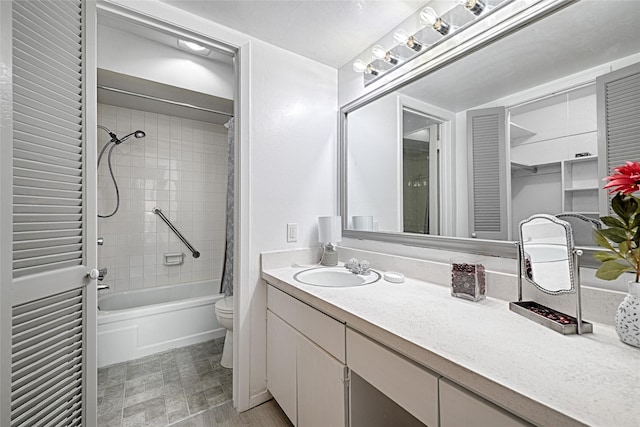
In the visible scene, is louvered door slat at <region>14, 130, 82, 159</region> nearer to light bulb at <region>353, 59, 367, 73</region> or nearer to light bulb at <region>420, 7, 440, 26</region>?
light bulb at <region>353, 59, 367, 73</region>

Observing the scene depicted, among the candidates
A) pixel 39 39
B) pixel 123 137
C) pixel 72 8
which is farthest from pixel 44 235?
pixel 123 137

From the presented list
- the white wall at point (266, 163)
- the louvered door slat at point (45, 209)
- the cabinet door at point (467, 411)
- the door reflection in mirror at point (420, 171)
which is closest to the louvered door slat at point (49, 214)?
the louvered door slat at point (45, 209)

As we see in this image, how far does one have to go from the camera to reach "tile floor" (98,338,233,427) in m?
1.52

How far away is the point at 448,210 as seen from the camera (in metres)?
1.36

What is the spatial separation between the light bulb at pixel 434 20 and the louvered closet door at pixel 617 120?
0.67 m

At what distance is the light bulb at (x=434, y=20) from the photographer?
1.29 meters

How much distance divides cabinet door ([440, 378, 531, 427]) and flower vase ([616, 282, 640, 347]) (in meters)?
0.43

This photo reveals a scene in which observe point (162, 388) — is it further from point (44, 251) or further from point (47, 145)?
point (47, 145)

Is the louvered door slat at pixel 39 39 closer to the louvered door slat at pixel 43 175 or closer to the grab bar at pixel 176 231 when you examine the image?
the louvered door slat at pixel 43 175

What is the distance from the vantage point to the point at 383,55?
1599 millimetres

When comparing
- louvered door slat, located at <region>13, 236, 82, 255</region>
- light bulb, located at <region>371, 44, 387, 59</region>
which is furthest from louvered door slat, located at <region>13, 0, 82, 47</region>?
light bulb, located at <region>371, 44, 387, 59</region>

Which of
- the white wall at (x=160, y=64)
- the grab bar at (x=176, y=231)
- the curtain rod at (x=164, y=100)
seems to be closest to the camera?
the white wall at (x=160, y=64)

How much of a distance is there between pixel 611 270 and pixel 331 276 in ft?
4.02

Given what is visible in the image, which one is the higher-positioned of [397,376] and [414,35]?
[414,35]
